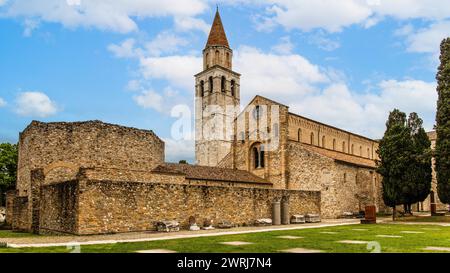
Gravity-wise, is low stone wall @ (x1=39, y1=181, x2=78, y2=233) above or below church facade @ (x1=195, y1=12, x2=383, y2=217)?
below

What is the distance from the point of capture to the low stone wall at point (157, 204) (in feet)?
62.1

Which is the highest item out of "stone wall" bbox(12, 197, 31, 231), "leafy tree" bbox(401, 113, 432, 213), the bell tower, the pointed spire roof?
the pointed spire roof

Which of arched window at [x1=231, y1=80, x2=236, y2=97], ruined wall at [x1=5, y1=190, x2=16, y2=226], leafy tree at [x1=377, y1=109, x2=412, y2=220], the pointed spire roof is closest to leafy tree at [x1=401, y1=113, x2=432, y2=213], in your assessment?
leafy tree at [x1=377, y1=109, x2=412, y2=220]

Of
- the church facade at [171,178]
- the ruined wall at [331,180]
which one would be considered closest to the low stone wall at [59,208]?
the church facade at [171,178]

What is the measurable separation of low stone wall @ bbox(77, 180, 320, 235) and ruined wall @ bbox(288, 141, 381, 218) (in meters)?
9.66

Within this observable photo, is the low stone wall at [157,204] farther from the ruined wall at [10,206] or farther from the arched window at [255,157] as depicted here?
the arched window at [255,157]

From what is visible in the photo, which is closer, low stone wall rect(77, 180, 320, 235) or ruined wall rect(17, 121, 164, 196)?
low stone wall rect(77, 180, 320, 235)

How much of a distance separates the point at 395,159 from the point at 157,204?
20.1 meters

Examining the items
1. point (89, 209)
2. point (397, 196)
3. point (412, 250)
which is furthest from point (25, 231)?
point (397, 196)

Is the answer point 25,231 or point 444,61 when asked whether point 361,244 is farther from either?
point 444,61

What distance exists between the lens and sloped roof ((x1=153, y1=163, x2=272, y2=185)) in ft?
102

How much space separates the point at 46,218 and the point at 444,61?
Answer: 27.4 meters

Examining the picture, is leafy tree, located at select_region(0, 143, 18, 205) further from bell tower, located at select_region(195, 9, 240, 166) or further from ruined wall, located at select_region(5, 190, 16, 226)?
bell tower, located at select_region(195, 9, 240, 166)

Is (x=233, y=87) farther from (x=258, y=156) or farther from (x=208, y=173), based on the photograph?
(x=208, y=173)
